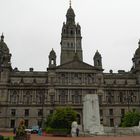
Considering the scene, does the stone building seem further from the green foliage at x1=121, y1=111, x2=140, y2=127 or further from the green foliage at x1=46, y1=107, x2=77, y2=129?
the green foliage at x1=46, y1=107, x2=77, y2=129

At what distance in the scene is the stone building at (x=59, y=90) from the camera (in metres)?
71.0

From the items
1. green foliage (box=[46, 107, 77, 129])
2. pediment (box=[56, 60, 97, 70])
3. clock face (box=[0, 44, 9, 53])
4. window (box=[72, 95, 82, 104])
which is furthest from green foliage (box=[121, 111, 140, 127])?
clock face (box=[0, 44, 9, 53])

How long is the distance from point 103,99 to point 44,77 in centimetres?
1720

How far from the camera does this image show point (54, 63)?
248 ft

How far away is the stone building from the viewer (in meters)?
71.0

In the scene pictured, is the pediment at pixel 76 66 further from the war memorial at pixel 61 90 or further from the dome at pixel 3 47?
the dome at pixel 3 47

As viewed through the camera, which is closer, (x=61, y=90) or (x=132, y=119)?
(x=132, y=119)

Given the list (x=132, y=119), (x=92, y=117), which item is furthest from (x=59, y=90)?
(x=92, y=117)

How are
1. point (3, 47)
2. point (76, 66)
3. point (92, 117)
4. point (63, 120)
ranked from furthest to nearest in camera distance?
1. point (3, 47)
2. point (76, 66)
3. point (63, 120)
4. point (92, 117)

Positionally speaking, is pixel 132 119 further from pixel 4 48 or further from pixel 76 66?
pixel 4 48

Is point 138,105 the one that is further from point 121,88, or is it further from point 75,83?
point 75,83

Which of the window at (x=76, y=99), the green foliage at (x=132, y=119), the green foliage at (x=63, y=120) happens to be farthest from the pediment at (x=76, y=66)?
the green foliage at (x=63, y=120)

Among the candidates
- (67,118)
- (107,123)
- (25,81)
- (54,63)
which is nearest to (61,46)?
(54,63)

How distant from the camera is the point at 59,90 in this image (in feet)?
238
